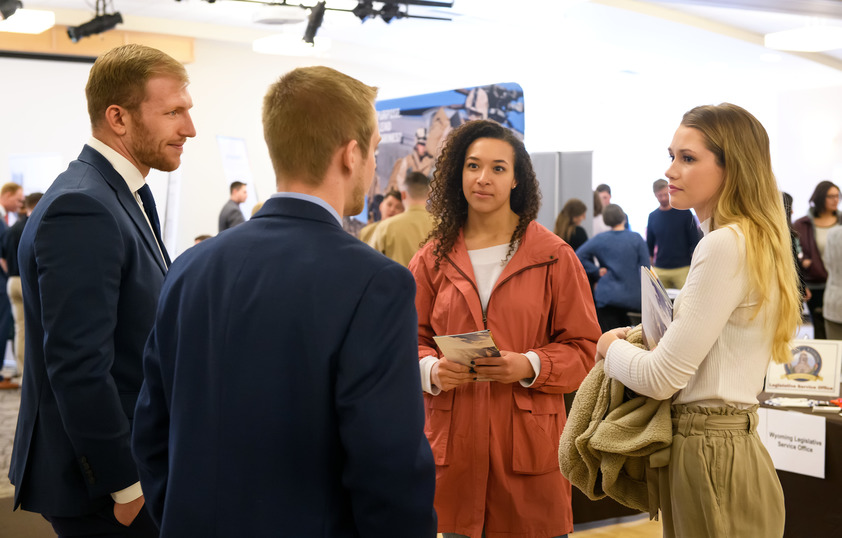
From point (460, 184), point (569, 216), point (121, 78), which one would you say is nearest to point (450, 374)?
point (460, 184)

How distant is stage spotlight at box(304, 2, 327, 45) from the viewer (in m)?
8.52

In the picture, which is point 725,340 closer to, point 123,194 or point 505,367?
point 505,367

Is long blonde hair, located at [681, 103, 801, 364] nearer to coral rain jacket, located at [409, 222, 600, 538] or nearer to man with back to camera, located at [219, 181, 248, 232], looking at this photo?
coral rain jacket, located at [409, 222, 600, 538]

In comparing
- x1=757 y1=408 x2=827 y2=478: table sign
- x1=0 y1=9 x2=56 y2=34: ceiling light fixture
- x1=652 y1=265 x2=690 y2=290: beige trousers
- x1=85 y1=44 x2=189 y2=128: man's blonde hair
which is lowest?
A: x1=757 y1=408 x2=827 y2=478: table sign

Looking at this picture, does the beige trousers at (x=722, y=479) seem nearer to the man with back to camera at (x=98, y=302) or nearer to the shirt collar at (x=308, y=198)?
the shirt collar at (x=308, y=198)

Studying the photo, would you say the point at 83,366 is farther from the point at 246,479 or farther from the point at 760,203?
the point at 760,203

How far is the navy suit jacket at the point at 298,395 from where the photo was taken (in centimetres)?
114

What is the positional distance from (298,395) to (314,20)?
8.17 m

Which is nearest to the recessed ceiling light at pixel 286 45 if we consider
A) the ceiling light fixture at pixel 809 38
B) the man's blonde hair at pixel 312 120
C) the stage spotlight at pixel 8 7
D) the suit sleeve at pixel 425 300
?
the stage spotlight at pixel 8 7

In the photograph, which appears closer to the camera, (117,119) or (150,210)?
(117,119)

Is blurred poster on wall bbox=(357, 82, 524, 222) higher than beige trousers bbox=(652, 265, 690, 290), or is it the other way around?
blurred poster on wall bbox=(357, 82, 524, 222)

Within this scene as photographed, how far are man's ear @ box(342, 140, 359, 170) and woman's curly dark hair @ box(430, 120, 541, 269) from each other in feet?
3.52

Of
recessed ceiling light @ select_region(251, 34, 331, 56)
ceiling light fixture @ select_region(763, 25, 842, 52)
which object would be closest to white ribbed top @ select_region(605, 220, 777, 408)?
ceiling light fixture @ select_region(763, 25, 842, 52)

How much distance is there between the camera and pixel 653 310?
1784 mm
